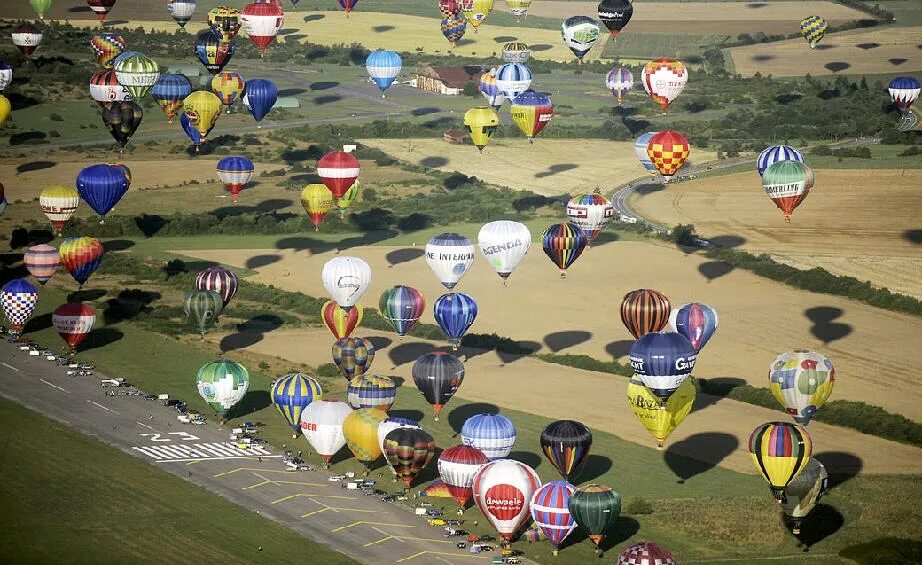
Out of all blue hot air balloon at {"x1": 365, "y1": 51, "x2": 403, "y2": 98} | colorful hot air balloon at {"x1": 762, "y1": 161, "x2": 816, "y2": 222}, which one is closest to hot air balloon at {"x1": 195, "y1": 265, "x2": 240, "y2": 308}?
colorful hot air balloon at {"x1": 762, "y1": 161, "x2": 816, "y2": 222}

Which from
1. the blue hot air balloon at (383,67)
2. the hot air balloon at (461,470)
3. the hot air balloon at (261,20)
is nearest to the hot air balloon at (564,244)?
the hot air balloon at (461,470)

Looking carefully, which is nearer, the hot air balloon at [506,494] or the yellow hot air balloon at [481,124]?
the hot air balloon at [506,494]

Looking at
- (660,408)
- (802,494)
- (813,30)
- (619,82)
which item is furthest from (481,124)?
(813,30)

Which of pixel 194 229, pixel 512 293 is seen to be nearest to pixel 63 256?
pixel 194 229

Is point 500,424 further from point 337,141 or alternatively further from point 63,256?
point 337,141

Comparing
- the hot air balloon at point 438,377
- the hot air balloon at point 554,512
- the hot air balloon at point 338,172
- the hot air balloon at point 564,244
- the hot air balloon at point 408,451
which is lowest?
the hot air balloon at point 554,512

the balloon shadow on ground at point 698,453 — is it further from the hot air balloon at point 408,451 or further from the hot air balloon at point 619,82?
the hot air balloon at point 619,82
